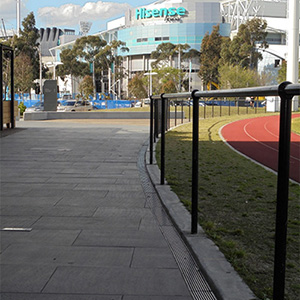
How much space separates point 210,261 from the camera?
462 cm

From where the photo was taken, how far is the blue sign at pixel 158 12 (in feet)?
378

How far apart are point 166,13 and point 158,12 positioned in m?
2.28

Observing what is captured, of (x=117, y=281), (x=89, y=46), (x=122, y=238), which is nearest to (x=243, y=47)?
(x=89, y=46)

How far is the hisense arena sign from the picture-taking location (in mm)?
115312

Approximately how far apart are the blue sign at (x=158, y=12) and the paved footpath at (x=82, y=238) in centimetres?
10839

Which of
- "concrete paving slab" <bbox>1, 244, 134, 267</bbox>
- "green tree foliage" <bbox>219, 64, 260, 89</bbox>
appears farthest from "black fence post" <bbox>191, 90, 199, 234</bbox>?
"green tree foliage" <bbox>219, 64, 260, 89</bbox>

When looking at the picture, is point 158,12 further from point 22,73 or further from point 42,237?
point 42,237

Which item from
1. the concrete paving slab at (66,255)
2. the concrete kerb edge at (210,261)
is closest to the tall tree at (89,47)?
the concrete kerb edge at (210,261)

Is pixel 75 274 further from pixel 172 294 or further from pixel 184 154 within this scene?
pixel 184 154

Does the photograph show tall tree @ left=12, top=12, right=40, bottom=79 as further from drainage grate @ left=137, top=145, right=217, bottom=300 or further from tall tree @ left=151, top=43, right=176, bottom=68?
drainage grate @ left=137, top=145, right=217, bottom=300

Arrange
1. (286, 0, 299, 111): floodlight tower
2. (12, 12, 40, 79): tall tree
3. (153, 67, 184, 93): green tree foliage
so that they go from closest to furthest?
(286, 0, 299, 111): floodlight tower
(12, 12, 40, 79): tall tree
(153, 67, 184, 93): green tree foliage

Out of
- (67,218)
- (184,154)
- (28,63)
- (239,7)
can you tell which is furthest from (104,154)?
(239,7)

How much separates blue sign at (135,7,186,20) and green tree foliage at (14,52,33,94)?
46.5 meters

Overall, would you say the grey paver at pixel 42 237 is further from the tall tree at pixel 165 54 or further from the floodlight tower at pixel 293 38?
the tall tree at pixel 165 54
